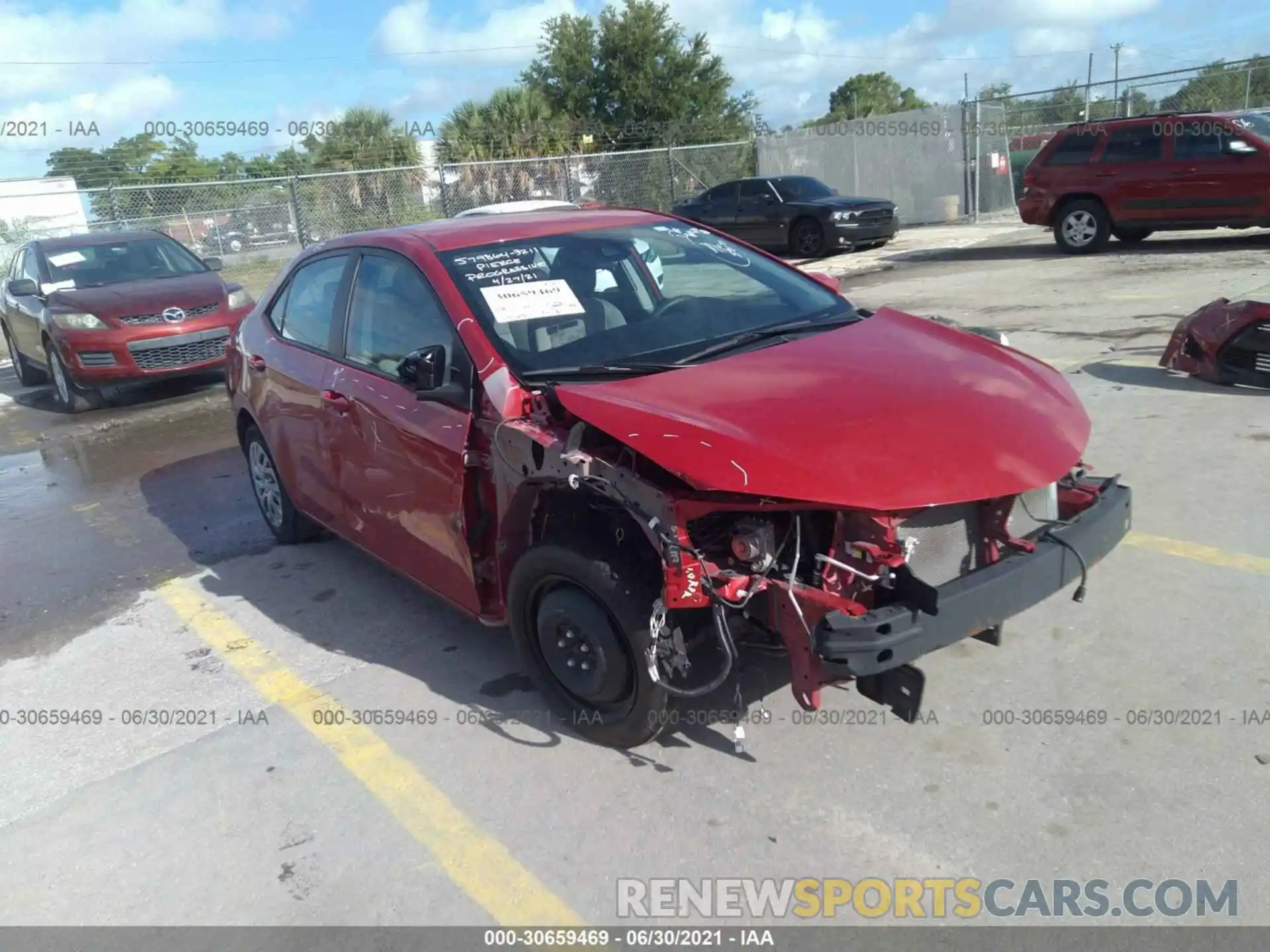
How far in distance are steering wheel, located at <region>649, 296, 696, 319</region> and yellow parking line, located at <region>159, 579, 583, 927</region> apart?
75.7 inches

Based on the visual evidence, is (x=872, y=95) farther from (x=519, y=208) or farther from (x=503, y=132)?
(x=519, y=208)

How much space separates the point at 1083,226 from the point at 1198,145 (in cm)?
171

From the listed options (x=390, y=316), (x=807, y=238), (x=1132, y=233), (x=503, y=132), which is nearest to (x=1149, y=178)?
(x=1132, y=233)

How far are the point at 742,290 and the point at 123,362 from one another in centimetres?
766

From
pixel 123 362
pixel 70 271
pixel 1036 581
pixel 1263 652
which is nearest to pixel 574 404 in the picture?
pixel 1036 581

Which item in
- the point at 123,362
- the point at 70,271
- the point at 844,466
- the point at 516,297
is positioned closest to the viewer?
the point at 844,466

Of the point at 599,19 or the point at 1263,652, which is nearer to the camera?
the point at 1263,652

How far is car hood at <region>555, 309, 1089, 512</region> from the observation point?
112 inches

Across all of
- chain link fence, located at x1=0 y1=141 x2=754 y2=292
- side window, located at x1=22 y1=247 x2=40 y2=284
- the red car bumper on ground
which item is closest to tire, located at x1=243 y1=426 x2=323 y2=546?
the red car bumper on ground

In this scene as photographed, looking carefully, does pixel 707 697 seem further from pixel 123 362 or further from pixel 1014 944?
pixel 123 362

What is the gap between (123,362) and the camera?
32.2 feet

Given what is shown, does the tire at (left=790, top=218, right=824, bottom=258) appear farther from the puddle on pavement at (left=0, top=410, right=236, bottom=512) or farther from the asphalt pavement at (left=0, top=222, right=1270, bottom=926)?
the asphalt pavement at (left=0, top=222, right=1270, bottom=926)

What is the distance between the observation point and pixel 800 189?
1781cm

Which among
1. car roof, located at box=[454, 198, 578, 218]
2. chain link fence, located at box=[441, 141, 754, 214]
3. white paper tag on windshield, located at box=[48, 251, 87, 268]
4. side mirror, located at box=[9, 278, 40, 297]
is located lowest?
side mirror, located at box=[9, 278, 40, 297]
